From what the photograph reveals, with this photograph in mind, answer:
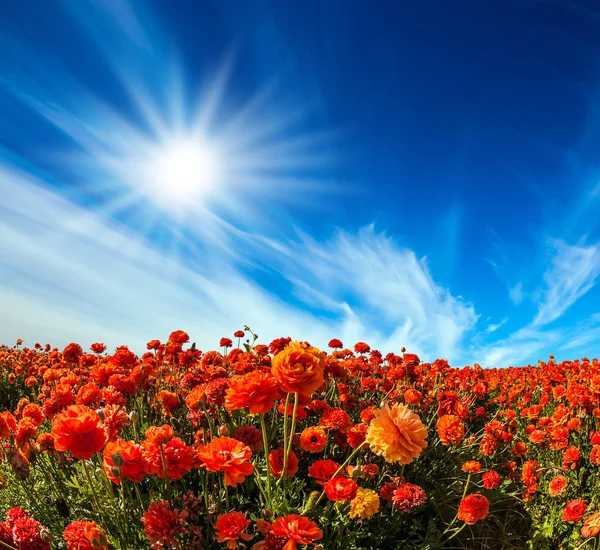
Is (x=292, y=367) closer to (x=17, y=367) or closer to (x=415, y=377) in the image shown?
(x=415, y=377)

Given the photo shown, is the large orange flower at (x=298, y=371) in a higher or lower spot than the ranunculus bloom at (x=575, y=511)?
higher

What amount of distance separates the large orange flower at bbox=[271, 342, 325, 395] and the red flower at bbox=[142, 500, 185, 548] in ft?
2.68

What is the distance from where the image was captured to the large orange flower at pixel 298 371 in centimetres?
193

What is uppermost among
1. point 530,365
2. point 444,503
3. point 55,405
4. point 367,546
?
point 530,365

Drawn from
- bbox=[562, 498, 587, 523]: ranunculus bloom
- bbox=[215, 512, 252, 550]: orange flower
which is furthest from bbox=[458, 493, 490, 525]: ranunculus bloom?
bbox=[215, 512, 252, 550]: orange flower

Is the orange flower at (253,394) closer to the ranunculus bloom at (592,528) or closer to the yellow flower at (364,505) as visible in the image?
the yellow flower at (364,505)

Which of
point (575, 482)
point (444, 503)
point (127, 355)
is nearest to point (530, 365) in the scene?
point (575, 482)

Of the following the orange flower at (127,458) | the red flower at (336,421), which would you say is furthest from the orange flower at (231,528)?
the red flower at (336,421)

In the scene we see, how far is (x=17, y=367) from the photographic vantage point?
30.5 ft

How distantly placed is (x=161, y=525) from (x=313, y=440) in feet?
4.08

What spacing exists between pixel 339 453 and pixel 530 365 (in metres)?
9.68

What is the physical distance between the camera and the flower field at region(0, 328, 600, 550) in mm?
2027

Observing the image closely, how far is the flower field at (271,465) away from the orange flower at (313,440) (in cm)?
1

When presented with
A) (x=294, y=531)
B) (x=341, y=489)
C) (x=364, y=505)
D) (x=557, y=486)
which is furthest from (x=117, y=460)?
(x=557, y=486)
